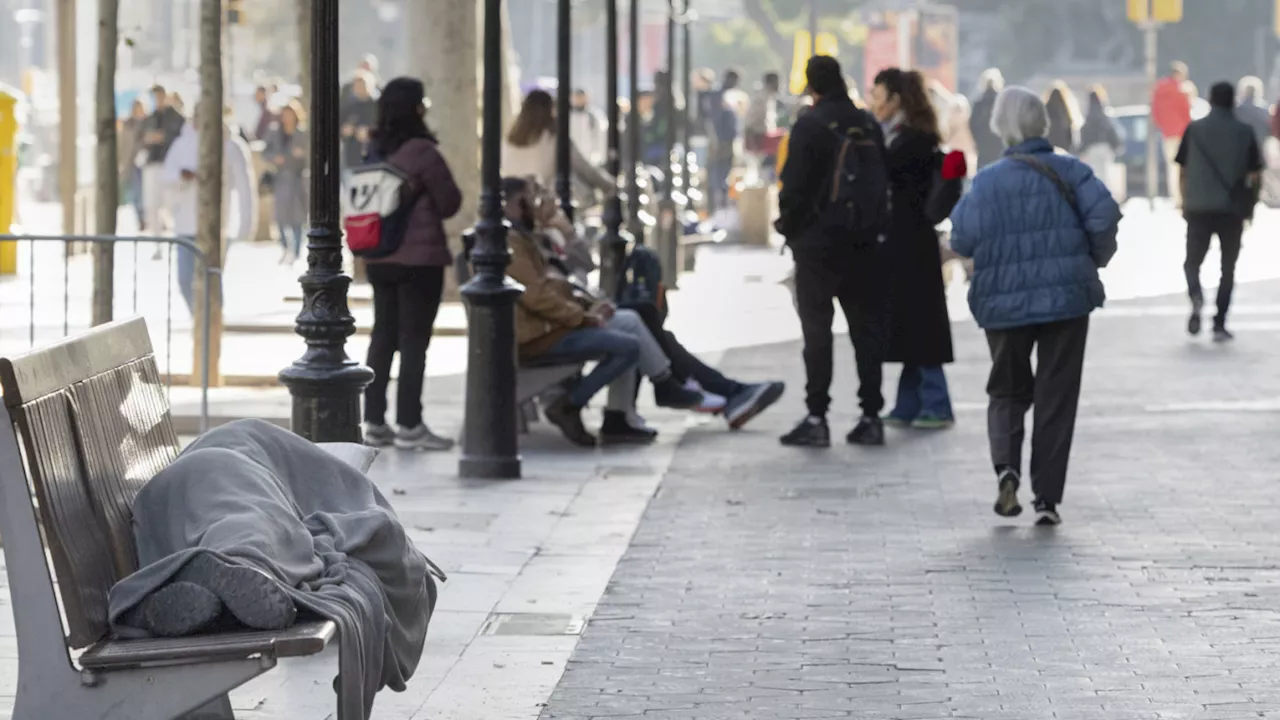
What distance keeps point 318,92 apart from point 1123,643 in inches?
105

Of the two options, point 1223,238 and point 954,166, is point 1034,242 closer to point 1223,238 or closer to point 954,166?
point 954,166

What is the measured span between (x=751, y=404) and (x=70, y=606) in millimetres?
7892

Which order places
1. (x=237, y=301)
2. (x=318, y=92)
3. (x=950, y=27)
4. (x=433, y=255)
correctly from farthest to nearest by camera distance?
(x=950, y=27), (x=237, y=301), (x=433, y=255), (x=318, y=92)

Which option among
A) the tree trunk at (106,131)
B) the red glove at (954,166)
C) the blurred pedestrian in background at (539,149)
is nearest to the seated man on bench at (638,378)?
the red glove at (954,166)

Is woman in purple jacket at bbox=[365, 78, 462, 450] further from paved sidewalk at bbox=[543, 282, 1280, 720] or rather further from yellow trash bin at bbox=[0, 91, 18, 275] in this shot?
yellow trash bin at bbox=[0, 91, 18, 275]

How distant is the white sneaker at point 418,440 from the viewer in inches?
460

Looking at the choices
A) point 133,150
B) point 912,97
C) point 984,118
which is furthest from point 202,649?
point 984,118

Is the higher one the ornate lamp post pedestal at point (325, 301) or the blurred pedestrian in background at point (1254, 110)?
the blurred pedestrian in background at point (1254, 110)

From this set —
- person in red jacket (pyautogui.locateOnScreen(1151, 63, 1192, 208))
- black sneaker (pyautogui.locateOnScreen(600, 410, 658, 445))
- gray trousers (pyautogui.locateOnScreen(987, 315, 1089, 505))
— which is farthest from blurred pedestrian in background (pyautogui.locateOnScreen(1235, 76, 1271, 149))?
gray trousers (pyautogui.locateOnScreen(987, 315, 1089, 505))

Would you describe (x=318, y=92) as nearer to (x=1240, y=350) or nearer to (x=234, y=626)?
(x=234, y=626)

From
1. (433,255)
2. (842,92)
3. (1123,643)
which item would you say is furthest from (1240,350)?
(1123,643)

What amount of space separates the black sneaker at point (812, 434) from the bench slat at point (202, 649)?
713 centimetres

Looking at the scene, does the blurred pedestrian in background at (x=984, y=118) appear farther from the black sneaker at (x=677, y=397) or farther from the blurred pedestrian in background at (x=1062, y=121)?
the black sneaker at (x=677, y=397)

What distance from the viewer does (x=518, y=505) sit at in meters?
9.98
